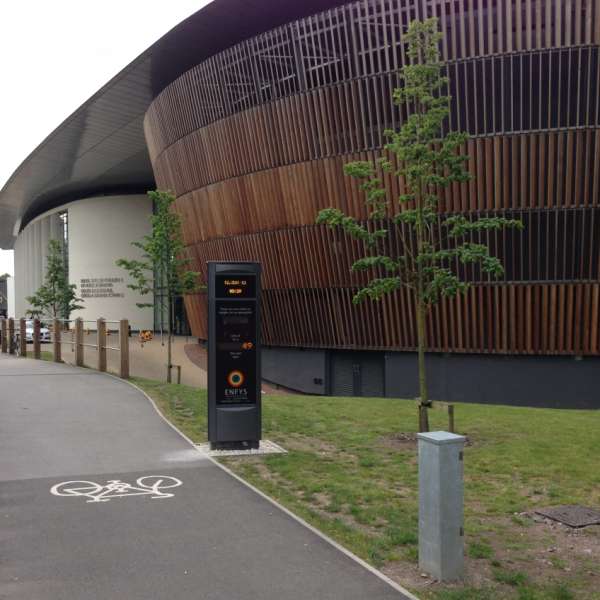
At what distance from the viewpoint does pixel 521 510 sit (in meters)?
6.96

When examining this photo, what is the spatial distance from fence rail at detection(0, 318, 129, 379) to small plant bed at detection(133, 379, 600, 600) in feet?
14.7

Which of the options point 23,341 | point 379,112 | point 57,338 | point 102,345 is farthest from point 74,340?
point 379,112

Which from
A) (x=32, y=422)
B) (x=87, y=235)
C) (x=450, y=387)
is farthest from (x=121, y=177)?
(x=32, y=422)

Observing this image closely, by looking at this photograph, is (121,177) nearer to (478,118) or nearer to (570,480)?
(478,118)

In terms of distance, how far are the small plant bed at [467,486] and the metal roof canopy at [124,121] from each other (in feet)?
52.6

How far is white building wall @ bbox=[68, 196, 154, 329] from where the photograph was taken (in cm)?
5409

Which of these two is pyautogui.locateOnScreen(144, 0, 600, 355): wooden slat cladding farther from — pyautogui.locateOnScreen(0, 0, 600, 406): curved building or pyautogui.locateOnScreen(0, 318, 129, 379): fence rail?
pyautogui.locateOnScreen(0, 318, 129, 379): fence rail

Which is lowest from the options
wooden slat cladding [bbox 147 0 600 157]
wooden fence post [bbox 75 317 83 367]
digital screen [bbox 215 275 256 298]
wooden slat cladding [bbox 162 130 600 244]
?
A: wooden fence post [bbox 75 317 83 367]

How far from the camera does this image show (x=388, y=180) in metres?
21.7

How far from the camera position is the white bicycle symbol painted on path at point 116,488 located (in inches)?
288

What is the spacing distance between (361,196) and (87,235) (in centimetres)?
3788

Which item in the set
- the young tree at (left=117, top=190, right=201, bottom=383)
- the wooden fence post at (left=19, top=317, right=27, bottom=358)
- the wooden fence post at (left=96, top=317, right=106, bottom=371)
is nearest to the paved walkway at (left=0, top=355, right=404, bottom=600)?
the wooden fence post at (left=96, top=317, right=106, bottom=371)

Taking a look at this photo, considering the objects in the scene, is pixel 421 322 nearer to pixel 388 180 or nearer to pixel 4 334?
pixel 388 180

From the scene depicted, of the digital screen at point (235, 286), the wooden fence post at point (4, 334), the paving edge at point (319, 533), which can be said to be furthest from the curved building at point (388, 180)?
the paving edge at point (319, 533)
